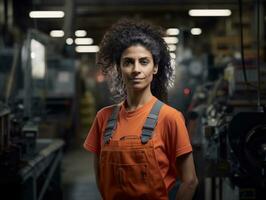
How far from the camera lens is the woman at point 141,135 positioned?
6.96 feet

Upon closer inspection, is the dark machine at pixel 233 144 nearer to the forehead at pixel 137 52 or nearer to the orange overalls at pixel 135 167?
the orange overalls at pixel 135 167

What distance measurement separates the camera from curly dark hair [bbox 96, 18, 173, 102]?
2.21 m

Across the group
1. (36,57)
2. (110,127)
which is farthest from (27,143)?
(110,127)

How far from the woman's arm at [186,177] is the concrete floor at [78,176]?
4.84ft

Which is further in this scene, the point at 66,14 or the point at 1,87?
the point at 1,87

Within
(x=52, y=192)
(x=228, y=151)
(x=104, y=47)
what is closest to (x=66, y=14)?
(x=52, y=192)

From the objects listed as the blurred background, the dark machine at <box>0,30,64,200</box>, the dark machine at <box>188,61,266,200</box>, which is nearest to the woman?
the blurred background

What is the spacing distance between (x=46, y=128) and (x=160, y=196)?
3.77 metres

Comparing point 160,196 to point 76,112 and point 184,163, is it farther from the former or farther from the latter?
point 76,112

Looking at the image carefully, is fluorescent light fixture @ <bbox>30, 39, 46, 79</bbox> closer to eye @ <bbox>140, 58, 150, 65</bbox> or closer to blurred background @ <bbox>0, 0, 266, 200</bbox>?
blurred background @ <bbox>0, 0, 266, 200</bbox>

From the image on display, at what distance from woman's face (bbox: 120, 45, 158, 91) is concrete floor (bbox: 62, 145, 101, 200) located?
5.12ft

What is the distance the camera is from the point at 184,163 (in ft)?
7.13

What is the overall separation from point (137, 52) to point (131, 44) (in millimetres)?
46

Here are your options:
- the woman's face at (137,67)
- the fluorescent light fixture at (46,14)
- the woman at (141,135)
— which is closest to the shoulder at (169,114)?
the woman at (141,135)
